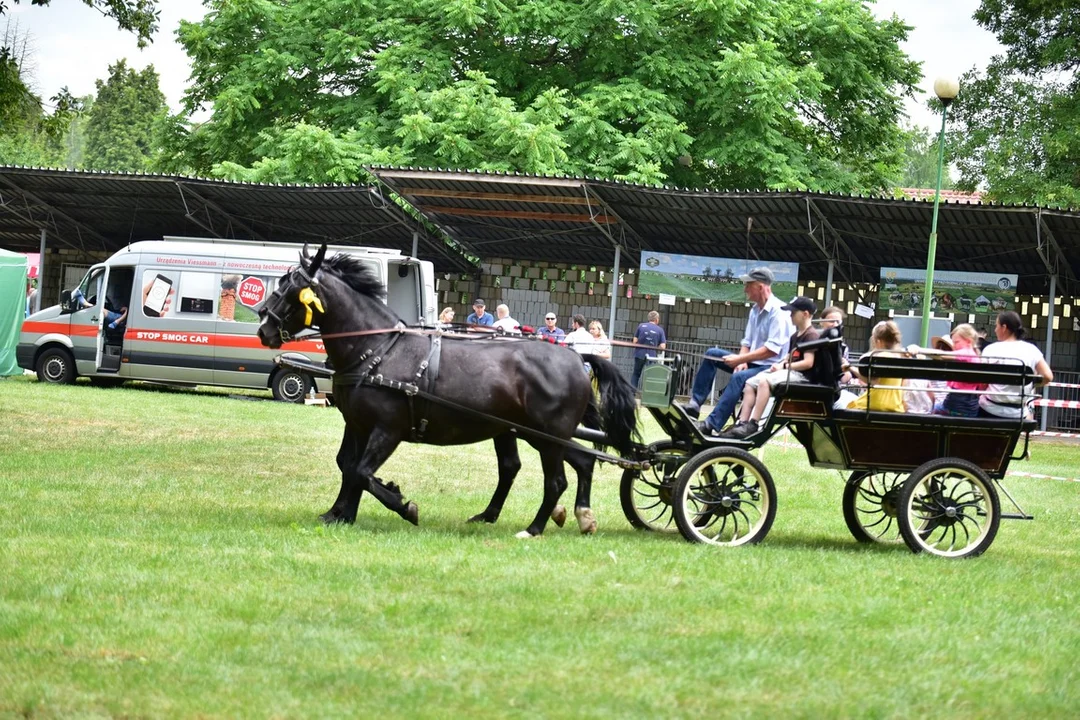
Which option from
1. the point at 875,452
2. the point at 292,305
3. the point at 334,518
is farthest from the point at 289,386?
the point at 875,452

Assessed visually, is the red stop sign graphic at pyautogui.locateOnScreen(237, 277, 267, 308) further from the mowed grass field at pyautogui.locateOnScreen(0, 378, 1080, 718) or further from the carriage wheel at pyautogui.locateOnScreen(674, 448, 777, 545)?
the carriage wheel at pyautogui.locateOnScreen(674, 448, 777, 545)

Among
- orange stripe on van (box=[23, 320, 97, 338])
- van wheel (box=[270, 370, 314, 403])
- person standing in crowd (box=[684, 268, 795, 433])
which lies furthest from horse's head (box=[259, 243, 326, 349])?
orange stripe on van (box=[23, 320, 97, 338])

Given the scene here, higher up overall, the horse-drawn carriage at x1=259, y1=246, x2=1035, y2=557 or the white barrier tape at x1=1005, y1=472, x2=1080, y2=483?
the horse-drawn carriage at x1=259, y1=246, x2=1035, y2=557

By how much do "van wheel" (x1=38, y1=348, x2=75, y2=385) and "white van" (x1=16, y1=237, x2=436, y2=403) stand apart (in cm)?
29

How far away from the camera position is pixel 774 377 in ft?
33.6

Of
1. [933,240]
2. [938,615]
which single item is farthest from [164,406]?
[938,615]

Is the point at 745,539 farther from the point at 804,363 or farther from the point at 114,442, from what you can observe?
the point at 114,442

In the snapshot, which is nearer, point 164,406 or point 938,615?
point 938,615

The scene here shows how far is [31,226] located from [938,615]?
104 ft

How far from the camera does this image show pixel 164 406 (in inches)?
834

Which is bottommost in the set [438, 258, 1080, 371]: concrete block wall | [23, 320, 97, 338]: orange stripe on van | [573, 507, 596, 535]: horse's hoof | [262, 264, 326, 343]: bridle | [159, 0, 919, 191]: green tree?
[573, 507, 596, 535]: horse's hoof

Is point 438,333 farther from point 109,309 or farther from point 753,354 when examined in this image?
point 109,309

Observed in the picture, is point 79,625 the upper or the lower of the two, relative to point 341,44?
lower

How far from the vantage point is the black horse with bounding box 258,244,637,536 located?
10117 millimetres
